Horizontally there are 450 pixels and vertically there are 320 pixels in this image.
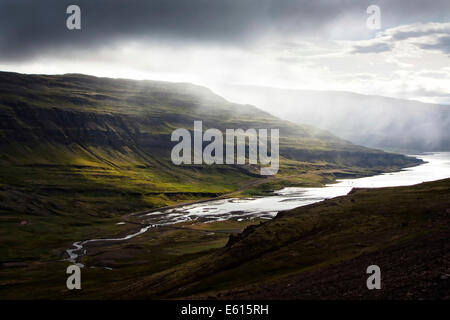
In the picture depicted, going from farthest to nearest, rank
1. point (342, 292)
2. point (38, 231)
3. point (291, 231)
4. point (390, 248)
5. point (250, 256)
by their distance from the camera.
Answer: point (38, 231), point (291, 231), point (250, 256), point (390, 248), point (342, 292)

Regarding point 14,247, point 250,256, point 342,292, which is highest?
point 342,292

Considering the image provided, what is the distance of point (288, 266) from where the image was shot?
65.9 meters

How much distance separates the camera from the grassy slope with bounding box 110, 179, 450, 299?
4453 centimetres

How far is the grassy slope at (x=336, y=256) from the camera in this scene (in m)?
44.5

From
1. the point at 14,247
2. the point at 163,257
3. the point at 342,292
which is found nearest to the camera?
the point at 342,292

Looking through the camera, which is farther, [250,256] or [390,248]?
[250,256]

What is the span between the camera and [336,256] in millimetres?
64312

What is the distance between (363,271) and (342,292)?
25.5ft

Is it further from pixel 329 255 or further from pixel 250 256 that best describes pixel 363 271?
pixel 250 256
